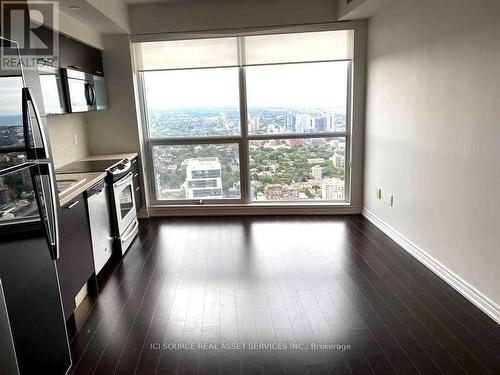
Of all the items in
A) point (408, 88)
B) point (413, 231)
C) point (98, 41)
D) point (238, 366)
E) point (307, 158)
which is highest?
point (98, 41)

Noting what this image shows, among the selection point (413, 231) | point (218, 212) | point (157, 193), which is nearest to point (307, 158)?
point (218, 212)

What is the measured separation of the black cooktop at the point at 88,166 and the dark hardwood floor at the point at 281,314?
0.93 metres

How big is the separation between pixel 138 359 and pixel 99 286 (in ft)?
3.66

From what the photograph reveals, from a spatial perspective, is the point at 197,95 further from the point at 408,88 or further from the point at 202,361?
the point at 202,361

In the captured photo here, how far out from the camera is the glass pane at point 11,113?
5.01 feet

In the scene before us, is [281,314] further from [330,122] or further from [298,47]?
[298,47]

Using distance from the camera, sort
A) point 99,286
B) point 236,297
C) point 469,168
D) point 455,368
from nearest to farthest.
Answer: point 455,368 → point 469,168 → point 236,297 → point 99,286

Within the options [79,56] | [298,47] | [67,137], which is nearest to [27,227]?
[79,56]

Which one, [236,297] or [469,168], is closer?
[469,168]

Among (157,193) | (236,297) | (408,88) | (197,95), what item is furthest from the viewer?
(157,193)

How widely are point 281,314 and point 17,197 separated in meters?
1.80

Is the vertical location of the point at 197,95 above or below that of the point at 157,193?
above

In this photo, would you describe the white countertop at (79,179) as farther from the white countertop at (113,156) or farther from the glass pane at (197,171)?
the glass pane at (197,171)

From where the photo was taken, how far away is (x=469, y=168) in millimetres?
2570
